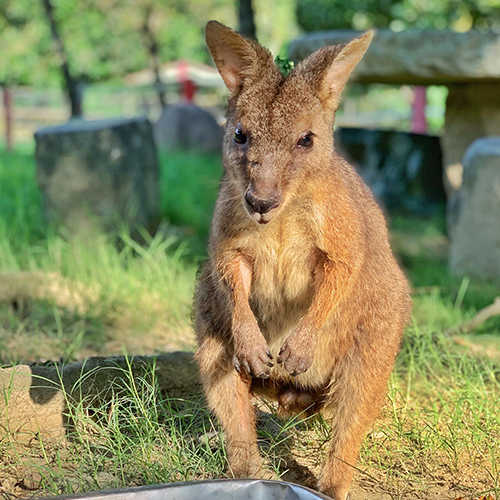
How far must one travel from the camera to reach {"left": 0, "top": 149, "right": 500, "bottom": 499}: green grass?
2797 mm

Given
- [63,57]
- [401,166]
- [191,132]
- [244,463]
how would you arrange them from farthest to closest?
[191,132] < [63,57] < [401,166] < [244,463]

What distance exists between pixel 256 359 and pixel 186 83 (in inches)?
956

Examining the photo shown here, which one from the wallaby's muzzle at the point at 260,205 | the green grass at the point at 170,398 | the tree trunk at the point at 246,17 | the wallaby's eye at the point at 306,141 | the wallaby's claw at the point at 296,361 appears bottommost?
the green grass at the point at 170,398

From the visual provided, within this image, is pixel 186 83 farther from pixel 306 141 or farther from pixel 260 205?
pixel 260 205

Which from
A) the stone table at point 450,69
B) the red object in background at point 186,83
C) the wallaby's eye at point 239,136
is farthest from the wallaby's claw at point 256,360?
the red object in background at point 186,83

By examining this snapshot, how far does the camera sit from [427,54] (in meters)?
7.26

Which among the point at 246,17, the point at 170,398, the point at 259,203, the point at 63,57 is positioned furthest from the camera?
the point at 63,57

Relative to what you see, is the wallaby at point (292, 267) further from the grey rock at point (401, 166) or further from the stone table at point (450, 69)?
the grey rock at point (401, 166)

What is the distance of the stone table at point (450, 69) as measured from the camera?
7.04 metres

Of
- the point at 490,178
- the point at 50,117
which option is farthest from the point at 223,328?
the point at 50,117

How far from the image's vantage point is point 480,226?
6.51 metres

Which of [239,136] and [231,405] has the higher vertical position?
[239,136]

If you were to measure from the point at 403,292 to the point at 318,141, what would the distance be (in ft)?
2.49

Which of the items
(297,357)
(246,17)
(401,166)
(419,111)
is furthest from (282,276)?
(419,111)
